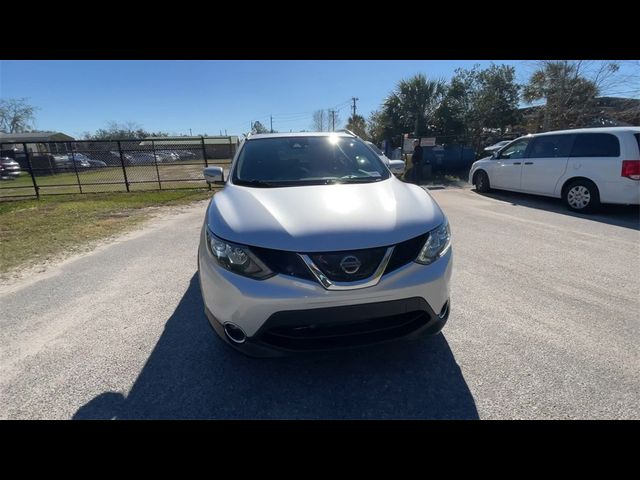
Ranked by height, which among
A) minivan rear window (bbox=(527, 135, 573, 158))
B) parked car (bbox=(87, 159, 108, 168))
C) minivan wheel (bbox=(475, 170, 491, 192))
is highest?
minivan rear window (bbox=(527, 135, 573, 158))

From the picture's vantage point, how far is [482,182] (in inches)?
379

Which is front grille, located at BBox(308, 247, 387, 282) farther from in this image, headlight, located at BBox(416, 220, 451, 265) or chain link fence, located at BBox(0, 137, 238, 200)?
chain link fence, located at BBox(0, 137, 238, 200)

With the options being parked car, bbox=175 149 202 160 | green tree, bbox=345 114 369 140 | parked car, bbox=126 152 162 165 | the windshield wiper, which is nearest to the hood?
the windshield wiper

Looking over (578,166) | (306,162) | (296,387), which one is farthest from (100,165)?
(578,166)

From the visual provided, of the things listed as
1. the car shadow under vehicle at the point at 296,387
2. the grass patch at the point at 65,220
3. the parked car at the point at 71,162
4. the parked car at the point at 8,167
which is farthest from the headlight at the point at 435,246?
the parked car at the point at 8,167

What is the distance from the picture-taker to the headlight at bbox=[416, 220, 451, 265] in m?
2.04

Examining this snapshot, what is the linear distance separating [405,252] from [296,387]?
1167mm

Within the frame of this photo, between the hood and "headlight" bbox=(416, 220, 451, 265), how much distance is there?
0.20 feet

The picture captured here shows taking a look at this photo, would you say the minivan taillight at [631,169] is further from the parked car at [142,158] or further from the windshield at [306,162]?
the parked car at [142,158]

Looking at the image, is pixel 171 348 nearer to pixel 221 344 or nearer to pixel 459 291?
pixel 221 344

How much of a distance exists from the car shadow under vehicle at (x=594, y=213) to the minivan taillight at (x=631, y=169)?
0.82 meters

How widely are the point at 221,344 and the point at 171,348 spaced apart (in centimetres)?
41

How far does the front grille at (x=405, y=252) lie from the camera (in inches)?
76.4
